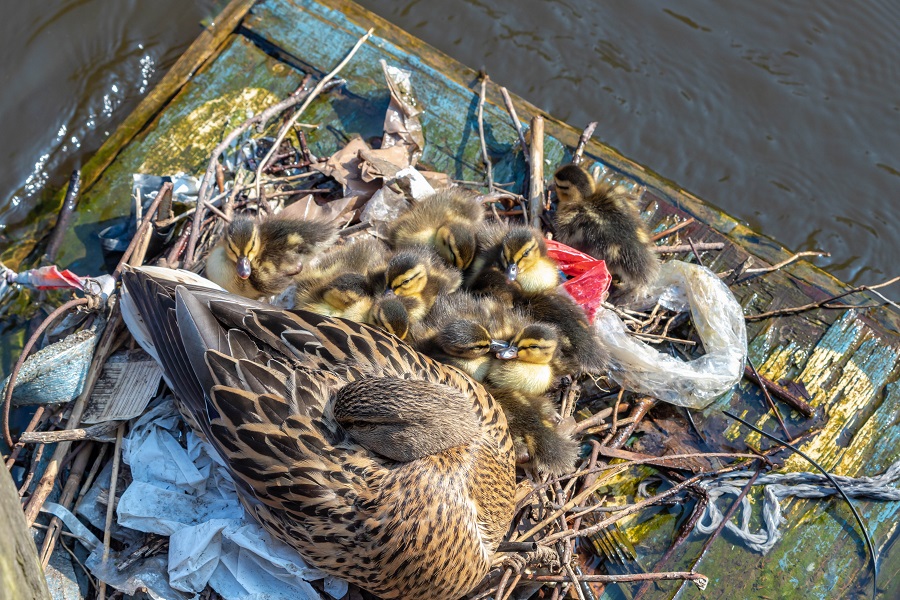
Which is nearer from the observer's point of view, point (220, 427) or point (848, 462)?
point (220, 427)

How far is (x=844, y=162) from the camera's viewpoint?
4.73 meters

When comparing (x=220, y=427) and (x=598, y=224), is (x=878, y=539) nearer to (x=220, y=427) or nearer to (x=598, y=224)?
(x=598, y=224)

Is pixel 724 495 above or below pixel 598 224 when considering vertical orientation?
below

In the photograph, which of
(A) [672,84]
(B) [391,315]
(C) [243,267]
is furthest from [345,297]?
(A) [672,84]

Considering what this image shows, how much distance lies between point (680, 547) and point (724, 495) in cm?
27

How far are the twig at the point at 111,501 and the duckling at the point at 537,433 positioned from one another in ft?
4.50

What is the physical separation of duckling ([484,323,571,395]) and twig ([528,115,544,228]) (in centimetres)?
Answer: 72

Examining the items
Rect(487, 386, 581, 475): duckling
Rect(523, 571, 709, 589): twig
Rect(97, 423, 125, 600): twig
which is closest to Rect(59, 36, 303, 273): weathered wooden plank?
Rect(97, 423, 125, 600): twig

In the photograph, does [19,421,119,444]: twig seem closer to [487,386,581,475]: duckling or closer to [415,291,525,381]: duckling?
[415,291,525,381]: duckling

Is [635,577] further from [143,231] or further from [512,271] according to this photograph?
[143,231]

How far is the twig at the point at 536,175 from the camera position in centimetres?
358

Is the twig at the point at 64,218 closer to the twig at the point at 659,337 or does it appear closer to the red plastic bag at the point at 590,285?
the red plastic bag at the point at 590,285

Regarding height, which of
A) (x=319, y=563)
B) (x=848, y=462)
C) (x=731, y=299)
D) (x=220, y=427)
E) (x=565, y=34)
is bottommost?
(x=319, y=563)

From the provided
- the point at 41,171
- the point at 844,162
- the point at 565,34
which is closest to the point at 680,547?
the point at 844,162
